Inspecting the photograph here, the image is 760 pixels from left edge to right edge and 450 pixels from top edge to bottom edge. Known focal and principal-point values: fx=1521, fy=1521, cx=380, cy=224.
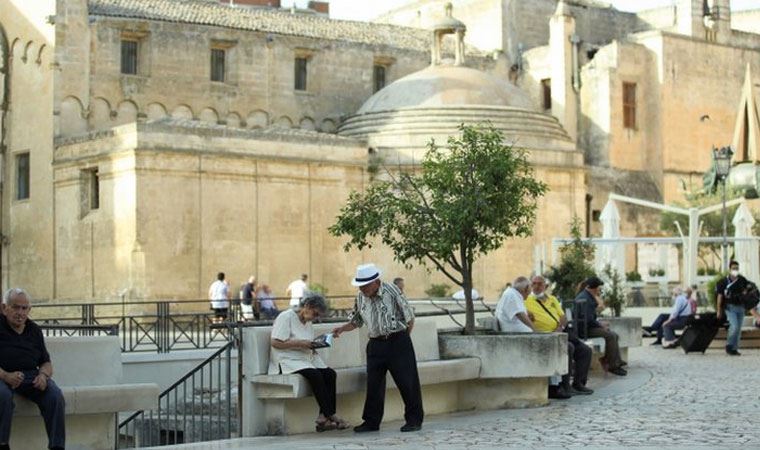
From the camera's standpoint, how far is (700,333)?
80.6 feet

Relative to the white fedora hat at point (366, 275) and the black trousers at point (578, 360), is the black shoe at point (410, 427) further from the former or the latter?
the black trousers at point (578, 360)

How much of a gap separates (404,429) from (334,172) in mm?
26942

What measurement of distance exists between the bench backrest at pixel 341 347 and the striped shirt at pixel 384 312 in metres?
0.52

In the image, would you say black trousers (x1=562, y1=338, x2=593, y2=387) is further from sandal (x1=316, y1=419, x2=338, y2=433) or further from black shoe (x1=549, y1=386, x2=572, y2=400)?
sandal (x1=316, y1=419, x2=338, y2=433)

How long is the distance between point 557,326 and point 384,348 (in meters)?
4.80

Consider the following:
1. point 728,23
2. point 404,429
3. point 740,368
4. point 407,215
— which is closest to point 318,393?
point 404,429

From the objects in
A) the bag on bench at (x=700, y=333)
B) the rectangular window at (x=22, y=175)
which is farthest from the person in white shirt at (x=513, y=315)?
the rectangular window at (x=22, y=175)

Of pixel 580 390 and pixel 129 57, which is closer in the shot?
pixel 580 390

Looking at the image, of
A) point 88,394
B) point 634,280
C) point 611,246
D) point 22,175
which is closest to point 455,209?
point 88,394

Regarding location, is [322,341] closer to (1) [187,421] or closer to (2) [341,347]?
(2) [341,347]

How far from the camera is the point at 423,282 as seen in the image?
40.3 metres

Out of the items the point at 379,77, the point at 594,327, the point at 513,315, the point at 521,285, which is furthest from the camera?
the point at 379,77

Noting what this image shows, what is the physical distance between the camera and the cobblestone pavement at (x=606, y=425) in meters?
12.0

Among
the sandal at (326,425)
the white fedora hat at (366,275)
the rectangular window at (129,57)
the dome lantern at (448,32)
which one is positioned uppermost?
the dome lantern at (448,32)
